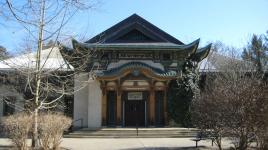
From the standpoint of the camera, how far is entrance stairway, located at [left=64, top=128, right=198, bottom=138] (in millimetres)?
27297

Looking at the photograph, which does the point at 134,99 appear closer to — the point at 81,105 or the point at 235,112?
the point at 81,105

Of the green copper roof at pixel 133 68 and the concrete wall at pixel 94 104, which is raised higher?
the green copper roof at pixel 133 68

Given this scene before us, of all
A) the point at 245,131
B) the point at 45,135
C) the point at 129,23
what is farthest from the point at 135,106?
the point at 245,131

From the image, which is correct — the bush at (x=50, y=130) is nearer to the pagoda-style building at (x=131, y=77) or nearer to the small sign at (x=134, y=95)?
the pagoda-style building at (x=131, y=77)

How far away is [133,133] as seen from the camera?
2803cm

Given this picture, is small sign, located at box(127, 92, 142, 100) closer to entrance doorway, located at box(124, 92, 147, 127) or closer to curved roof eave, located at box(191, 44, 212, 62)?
entrance doorway, located at box(124, 92, 147, 127)

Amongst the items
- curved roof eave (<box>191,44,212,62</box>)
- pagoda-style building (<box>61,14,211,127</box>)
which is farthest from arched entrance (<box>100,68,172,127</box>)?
curved roof eave (<box>191,44,212,62</box>)

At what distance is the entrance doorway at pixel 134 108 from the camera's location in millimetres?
31625

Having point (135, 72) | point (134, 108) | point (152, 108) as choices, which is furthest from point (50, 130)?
point (134, 108)

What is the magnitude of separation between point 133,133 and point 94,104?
15.8ft

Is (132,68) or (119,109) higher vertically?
(132,68)

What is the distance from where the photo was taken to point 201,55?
33.1 m

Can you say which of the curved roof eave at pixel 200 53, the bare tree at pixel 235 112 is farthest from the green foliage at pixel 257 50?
the bare tree at pixel 235 112

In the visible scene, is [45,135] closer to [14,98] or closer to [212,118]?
[212,118]
